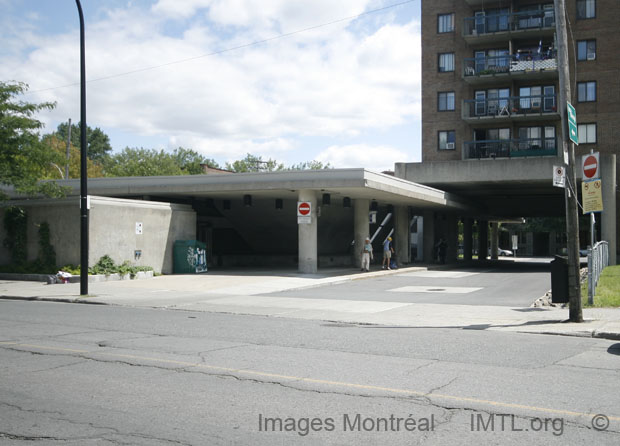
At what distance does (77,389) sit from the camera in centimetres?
694

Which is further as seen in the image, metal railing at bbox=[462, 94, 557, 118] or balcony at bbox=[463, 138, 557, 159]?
balcony at bbox=[463, 138, 557, 159]

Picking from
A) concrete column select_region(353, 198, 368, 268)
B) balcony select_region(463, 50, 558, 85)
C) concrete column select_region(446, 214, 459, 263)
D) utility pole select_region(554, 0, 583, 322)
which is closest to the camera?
utility pole select_region(554, 0, 583, 322)

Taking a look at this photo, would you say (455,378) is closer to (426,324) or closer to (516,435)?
(516,435)

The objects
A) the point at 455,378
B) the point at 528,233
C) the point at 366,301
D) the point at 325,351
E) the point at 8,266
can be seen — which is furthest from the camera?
the point at 528,233

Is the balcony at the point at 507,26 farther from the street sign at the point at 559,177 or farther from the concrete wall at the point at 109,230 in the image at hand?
the street sign at the point at 559,177

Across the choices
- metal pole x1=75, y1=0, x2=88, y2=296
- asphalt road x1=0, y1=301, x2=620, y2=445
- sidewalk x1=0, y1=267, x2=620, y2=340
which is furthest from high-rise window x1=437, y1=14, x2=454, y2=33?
asphalt road x1=0, y1=301, x2=620, y2=445

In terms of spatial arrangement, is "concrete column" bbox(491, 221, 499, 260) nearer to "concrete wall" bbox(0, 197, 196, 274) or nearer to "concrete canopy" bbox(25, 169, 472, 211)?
"concrete canopy" bbox(25, 169, 472, 211)

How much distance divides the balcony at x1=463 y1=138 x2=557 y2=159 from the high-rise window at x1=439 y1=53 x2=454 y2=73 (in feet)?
20.3

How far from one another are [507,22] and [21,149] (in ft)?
113

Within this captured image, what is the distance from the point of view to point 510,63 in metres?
43.0

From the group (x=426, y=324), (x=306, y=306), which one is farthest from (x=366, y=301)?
(x=426, y=324)

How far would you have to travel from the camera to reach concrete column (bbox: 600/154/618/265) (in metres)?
35.1

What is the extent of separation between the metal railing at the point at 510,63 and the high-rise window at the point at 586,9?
10.5 ft

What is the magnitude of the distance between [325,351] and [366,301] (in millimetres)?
8262
